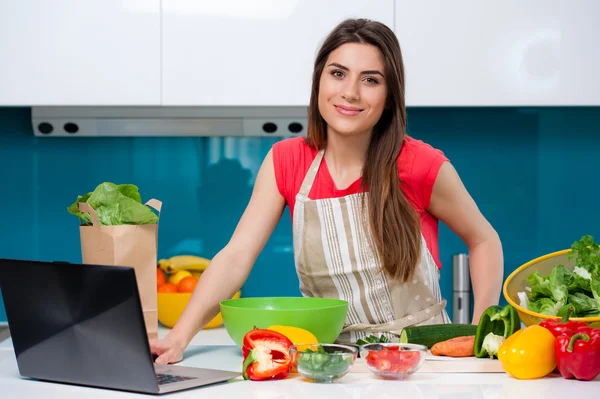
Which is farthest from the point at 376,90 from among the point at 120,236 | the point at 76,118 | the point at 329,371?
the point at 76,118

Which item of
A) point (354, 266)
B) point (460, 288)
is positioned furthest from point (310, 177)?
point (460, 288)

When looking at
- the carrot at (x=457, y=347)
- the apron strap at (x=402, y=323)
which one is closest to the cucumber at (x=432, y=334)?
the carrot at (x=457, y=347)

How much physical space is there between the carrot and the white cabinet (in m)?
1.09

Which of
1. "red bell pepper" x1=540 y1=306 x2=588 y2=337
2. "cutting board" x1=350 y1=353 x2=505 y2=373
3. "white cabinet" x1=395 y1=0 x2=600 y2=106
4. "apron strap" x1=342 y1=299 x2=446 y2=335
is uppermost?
"white cabinet" x1=395 y1=0 x2=600 y2=106

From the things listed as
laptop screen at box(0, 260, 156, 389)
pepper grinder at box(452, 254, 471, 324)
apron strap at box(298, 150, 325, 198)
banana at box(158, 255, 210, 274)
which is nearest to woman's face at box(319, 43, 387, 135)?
apron strap at box(298, 150, 325, 198)

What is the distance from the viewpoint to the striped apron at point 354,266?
72.1 inches

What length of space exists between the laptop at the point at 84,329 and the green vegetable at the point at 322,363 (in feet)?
0.42

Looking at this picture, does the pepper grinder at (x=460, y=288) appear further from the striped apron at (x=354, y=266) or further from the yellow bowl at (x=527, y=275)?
the yellow bowl at (x=527, y=275)

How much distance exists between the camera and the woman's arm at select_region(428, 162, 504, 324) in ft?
6.04

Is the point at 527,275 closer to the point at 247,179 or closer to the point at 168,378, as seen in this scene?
the point at 168,378

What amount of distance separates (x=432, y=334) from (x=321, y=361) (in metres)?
0.32

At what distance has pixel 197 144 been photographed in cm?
273

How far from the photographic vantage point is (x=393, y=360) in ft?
4.05

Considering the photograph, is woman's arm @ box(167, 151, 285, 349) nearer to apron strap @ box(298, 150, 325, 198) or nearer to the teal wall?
apron strap @ box(298, 150, 325, 198)
